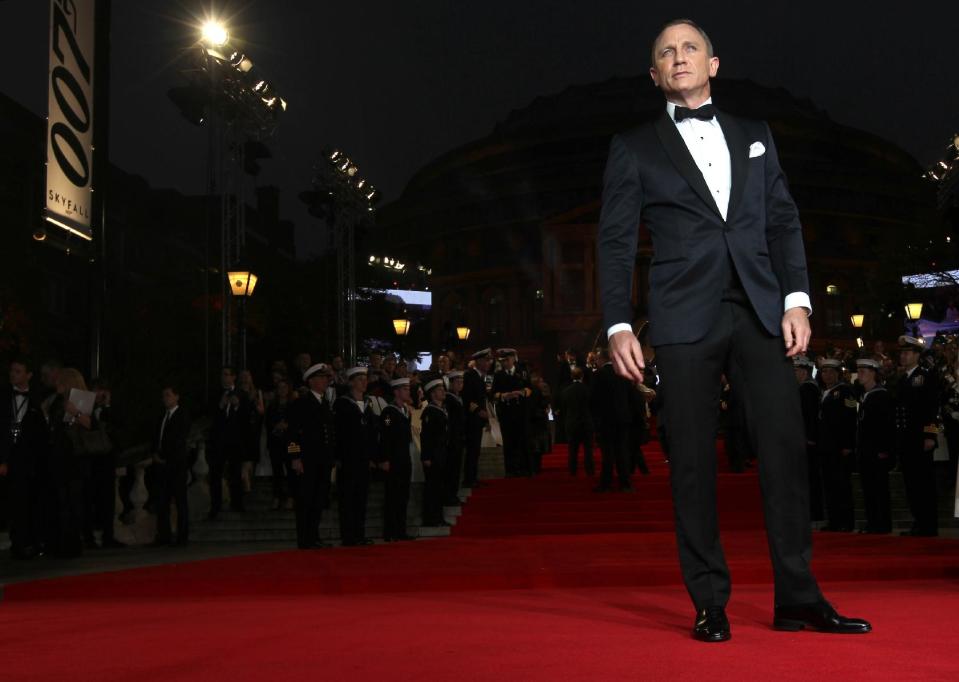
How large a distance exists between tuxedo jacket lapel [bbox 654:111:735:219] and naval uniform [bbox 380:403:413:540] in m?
11.2

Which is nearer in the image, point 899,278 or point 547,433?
point 547,433

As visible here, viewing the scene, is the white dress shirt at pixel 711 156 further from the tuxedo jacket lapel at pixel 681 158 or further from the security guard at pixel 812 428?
the security guard at pixel 812 428

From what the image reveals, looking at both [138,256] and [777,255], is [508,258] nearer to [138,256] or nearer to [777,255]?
[138,256]

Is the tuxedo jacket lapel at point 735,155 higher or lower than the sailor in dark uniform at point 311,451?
higher

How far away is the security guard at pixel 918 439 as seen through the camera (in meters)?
14.0

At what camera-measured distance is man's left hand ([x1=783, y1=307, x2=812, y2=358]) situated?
4262 millimetres

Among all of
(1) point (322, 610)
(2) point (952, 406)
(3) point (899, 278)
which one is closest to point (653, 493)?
(2) point (952, 406)

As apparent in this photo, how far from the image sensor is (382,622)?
462cm

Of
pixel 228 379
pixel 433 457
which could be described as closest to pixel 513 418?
pixel 228 379

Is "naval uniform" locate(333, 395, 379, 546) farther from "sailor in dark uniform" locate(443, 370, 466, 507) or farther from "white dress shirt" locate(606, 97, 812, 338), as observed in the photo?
"white dress shirt" locate(606, 97, 812, 338)

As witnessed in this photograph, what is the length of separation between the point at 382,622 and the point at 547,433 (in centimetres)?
2114

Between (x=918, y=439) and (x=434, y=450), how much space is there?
19.0 feet

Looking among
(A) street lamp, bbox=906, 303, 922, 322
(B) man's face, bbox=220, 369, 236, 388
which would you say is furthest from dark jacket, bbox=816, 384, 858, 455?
(A) street lamp, bbox=906, 303, 922, 322

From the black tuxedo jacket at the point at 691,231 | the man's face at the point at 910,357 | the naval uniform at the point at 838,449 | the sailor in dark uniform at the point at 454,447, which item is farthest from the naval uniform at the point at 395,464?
the black tuxedo jacket at the point at 691,231
